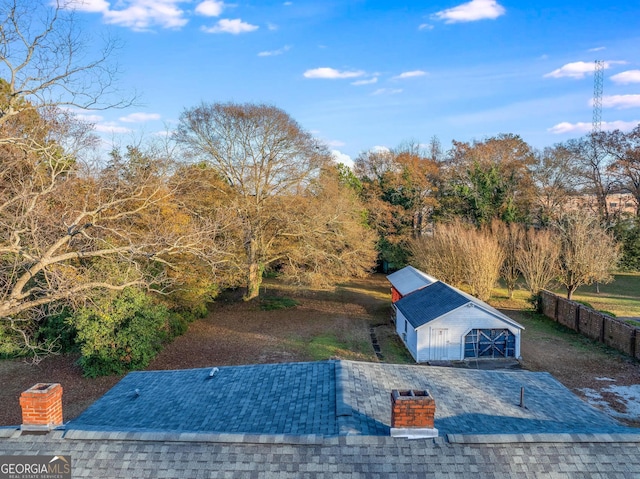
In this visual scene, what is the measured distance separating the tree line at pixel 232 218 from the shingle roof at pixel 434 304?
19.5 ft

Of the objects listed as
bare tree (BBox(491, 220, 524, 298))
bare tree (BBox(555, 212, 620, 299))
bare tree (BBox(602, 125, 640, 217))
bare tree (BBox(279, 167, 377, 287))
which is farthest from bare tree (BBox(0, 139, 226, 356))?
bare tree (BBox(602, 125, 640, 217))

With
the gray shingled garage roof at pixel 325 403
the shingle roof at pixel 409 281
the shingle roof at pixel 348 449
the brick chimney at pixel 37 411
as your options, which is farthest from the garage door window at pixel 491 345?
the brick chimney at pixel 37 411

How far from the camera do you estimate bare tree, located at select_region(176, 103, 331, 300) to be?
2609 centimetres

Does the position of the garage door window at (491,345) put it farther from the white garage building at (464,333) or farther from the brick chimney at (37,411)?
the brick chimney at (37,411)

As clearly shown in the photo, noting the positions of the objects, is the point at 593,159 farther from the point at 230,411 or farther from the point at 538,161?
the point at 230,411

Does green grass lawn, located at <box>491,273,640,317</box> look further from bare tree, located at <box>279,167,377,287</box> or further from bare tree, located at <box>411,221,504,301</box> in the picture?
bare tree, located at <box>279,167,377,287</box>

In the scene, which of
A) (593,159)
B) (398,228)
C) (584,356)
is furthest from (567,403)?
(593,159)

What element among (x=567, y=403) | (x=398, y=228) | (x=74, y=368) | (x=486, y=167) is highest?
(x=486, y=167)

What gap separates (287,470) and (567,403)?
7.43 m

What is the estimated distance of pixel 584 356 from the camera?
1889 centimetres

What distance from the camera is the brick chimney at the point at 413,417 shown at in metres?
6.89

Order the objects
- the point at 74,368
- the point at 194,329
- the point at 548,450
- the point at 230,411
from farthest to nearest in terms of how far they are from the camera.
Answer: the point at 194,329, the point at 74,368, the point at 230,411, the point at 548,450

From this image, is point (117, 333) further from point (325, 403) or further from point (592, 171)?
point (592, 171)

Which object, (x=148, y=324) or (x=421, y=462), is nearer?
(x=421, y=462)
